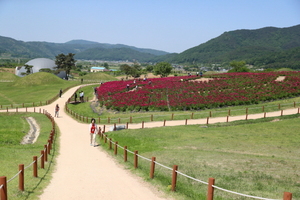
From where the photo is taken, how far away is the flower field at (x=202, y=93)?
49.6m

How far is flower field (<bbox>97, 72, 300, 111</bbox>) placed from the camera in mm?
49562

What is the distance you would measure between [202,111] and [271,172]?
31.1m

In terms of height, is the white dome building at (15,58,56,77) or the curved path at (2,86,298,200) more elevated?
the white dome building at (15,58,56,77)

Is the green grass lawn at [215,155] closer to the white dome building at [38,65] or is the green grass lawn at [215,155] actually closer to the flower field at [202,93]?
the flower field at [202,93]

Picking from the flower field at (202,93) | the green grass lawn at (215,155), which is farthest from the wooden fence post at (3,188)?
the flower field at (202,93)

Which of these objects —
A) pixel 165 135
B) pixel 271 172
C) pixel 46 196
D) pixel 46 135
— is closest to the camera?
pixel 46 196

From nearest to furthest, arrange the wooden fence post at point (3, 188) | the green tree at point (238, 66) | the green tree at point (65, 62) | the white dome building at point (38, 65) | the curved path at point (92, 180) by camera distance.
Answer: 1. the wooden fence post at point (3, 188)
2. the curved path at point (92, 180)
3. the green tree at point (238, 66)
4. the green tree at point (65, 62)
5. the white dome building at point (38, 65)

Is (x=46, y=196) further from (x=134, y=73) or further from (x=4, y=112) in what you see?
(x=134, y=73)

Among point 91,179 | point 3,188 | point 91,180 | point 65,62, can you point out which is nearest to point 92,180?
point 91,180

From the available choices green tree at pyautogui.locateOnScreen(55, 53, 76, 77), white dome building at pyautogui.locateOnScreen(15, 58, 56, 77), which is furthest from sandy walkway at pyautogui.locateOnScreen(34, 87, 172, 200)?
white dome building at pyautogui.locateOnScreen(15, 58, 56, 77)

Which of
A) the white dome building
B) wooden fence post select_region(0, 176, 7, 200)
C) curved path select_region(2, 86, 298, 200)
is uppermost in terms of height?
the white dome building

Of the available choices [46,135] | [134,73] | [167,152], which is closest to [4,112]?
[46,135]

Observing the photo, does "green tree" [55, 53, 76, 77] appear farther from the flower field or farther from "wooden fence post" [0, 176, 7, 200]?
"wooden fence post" [0, 176, 7, 200]

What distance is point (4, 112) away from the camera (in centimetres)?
5459
